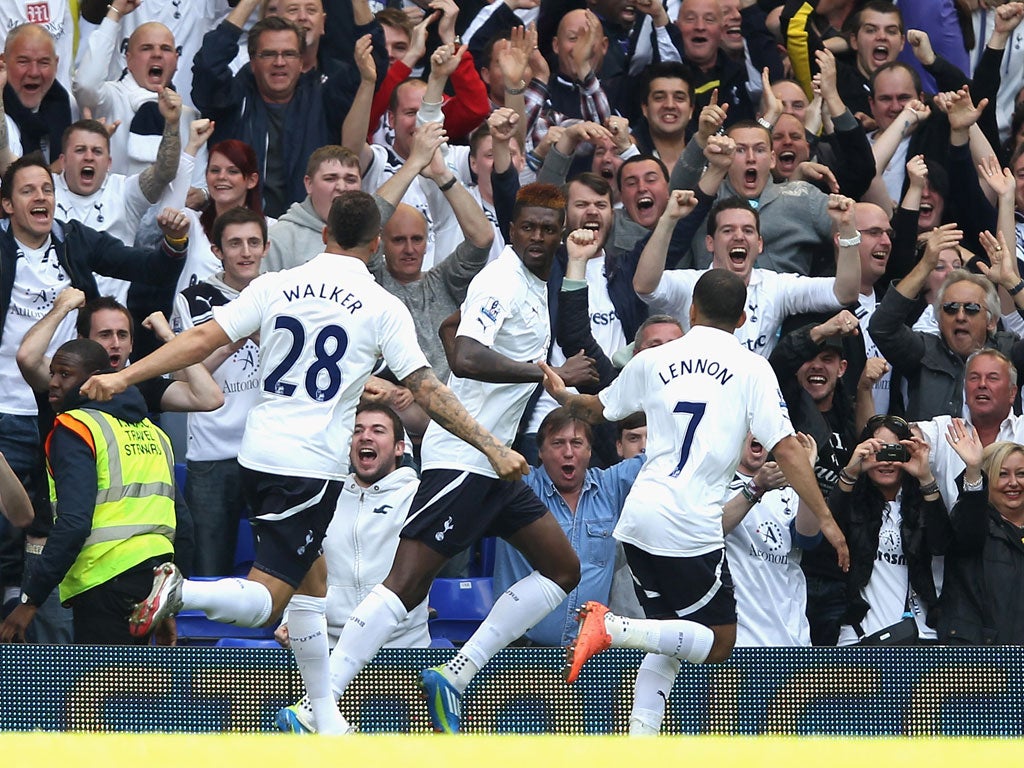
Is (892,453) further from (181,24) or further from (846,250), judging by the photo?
(181,24)

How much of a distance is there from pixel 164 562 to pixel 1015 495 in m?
4.31

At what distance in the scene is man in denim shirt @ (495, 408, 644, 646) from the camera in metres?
8.91

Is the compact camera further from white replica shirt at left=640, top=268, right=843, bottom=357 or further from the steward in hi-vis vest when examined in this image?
the steward in hi-vis vest

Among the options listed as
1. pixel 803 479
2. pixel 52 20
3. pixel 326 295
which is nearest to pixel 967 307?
pixel 803 479

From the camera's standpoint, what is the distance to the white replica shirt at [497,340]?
25.6 feet

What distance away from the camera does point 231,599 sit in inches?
288

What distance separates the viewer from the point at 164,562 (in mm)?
8164

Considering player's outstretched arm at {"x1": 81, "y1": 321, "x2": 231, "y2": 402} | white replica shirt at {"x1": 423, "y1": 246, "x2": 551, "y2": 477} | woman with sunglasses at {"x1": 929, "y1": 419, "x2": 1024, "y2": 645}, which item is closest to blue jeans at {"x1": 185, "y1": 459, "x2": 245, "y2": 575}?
white replica shirt at {"x1": 423, "y1": 246, "x2": 551, "y2": 477}

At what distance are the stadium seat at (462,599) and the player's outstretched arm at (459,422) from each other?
6.19 feet

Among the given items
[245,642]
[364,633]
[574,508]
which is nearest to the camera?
[364,633]

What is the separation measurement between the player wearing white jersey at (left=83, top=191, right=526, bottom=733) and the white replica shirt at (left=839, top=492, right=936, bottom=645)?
8.93 feet

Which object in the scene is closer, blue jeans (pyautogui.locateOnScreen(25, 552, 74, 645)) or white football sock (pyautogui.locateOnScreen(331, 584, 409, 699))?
white football sock (pyautogui.locateOnScreen(331, 584, 409, 699))

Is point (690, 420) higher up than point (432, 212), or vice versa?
point (432, 212)

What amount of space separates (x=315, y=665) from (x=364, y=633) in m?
0.28
